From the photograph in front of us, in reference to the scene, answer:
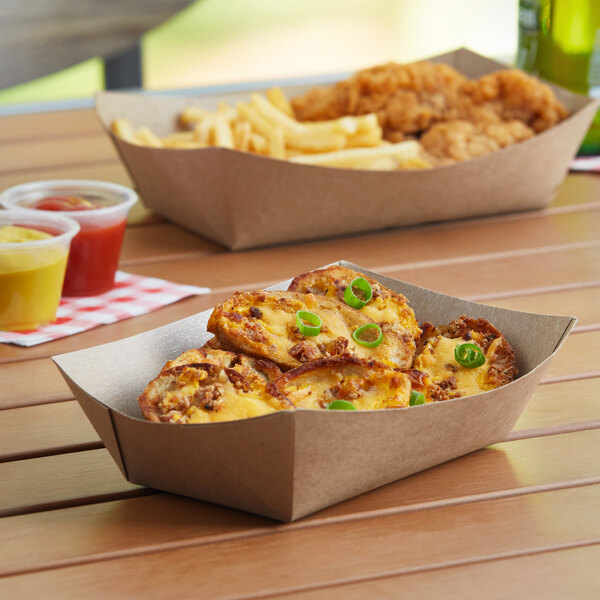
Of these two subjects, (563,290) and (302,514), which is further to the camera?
(563,290)

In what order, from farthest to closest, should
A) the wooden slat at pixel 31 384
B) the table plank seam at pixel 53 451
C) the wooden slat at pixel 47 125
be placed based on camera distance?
the wooden slat at pixel 47 125 < the wooden slat at pixel 31 384 < the table plank seam at pixel 53 451

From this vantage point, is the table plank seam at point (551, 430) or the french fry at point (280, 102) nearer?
the table plank seam at point (551, 430)

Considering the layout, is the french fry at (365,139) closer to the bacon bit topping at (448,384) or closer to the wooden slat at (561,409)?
the wooden slat at (561,409)

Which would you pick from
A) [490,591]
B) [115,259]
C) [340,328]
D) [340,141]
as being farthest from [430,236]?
[490,591]

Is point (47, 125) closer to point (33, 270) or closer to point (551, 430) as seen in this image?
point (33, 270)

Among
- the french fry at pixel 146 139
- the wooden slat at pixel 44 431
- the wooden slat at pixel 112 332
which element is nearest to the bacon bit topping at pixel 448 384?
the wooden slat at pixel 44 431

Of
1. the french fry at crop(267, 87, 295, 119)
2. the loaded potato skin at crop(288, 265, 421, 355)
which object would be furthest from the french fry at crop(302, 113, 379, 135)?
the loaded potato skin at crop(288, 265, 421, 355)

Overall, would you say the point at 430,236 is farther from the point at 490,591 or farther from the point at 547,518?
the point at 490,591
